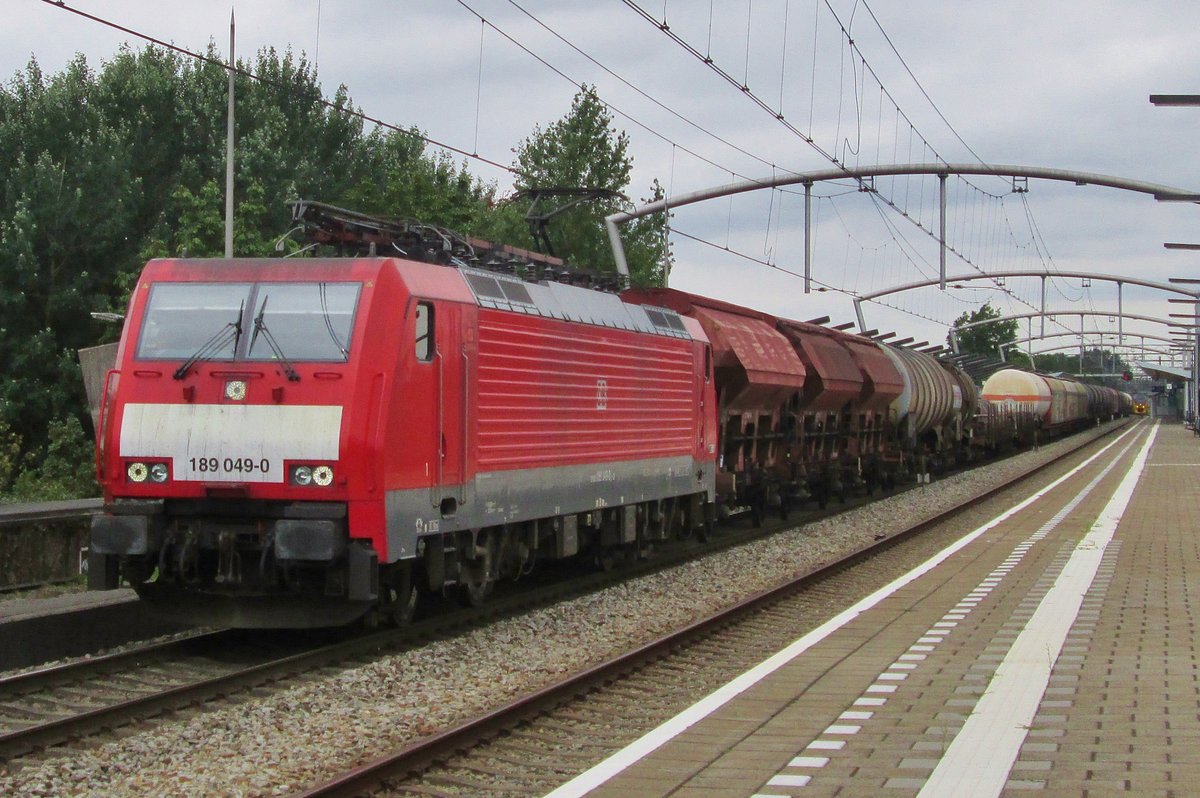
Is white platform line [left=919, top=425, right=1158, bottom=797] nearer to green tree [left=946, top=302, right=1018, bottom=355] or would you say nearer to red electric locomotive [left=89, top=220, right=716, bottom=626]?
red electric locomotive [left=89, top=220, right=716, bottom=626]

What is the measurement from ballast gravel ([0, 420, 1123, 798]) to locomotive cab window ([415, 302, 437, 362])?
7.65 feet

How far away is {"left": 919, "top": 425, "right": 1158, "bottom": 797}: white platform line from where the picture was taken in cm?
725

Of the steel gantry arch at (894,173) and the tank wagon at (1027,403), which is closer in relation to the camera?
the steel gantry arch at (894,173)

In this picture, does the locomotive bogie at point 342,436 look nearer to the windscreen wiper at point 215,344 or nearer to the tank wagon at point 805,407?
the windscreen wiper at point 215,344

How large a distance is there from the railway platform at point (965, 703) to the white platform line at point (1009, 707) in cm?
2

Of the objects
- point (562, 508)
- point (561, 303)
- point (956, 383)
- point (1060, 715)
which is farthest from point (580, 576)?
point (956, 383)

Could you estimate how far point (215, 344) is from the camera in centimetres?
1194

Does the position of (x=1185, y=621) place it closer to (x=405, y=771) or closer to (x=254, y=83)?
(x=405, y=771)

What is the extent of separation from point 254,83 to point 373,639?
39920 millimetres

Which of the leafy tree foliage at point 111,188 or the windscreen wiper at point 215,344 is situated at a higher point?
the leafy tree foliage at point 111,188

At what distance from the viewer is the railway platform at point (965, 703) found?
Answer: 7.35 m

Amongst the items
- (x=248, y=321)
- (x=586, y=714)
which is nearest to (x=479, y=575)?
(x=248, y=321)

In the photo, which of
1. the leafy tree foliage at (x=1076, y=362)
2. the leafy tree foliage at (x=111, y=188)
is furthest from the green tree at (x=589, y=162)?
the leafy tree foliage at (x=1076, y=362)

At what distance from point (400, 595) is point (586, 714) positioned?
3446mm
